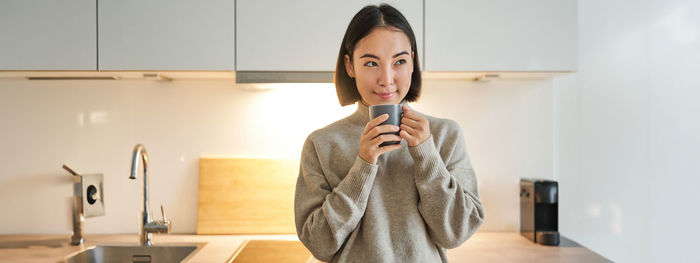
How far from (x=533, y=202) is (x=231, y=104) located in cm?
111

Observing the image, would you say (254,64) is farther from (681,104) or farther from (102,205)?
(681,104)

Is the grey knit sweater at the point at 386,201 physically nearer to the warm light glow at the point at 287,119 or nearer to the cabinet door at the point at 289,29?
the cabinet door at the point at 289,29

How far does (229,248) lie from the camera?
59.7 inches

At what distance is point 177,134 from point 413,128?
1.21 m

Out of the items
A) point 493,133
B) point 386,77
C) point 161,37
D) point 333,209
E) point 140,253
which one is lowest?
point 140,253

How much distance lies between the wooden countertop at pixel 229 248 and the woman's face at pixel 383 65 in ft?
2.33

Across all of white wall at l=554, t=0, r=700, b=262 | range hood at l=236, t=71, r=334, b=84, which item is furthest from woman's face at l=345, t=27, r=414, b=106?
white wall at l=554, t=0, r=700, b=262

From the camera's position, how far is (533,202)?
1.59 m

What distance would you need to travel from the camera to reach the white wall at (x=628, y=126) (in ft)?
5.75

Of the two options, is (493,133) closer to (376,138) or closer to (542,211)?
(542,211)

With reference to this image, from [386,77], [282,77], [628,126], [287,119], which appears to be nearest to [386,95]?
[386,77]

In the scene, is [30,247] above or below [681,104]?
below

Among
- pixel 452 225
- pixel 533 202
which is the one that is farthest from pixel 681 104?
pixel 452 225

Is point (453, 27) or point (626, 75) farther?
point (626, 75)
